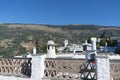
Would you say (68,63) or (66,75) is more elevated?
(68,63)

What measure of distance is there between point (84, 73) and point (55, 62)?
1400 millimetres

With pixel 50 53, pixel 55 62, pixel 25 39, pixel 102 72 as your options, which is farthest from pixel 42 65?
pixel 25 39

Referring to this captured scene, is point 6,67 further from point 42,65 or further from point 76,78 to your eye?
point 76,78

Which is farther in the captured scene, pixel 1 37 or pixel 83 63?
pixel 1 37

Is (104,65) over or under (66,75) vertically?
over

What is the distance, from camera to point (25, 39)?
53219 millimetres

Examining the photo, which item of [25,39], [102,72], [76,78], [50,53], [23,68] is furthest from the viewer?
[25,39]

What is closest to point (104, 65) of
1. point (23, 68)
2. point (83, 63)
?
point (83, 63)

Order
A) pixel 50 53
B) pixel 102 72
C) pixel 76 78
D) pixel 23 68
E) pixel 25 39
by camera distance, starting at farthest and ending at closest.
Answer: pixel 25 39, pixel 50 53, pixel 23 68, pixel 76 78, pixel 102 72

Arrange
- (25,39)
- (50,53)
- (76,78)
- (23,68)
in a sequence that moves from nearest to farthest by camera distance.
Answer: (76,78) < (23,68) < (50,53) < (25,39)

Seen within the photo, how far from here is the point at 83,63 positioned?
331 inches

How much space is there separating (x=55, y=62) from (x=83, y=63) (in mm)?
1292

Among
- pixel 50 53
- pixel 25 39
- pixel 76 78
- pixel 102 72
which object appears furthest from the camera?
pixel 25 39

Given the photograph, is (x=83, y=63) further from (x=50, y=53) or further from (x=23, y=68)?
(x=50, y=53)
